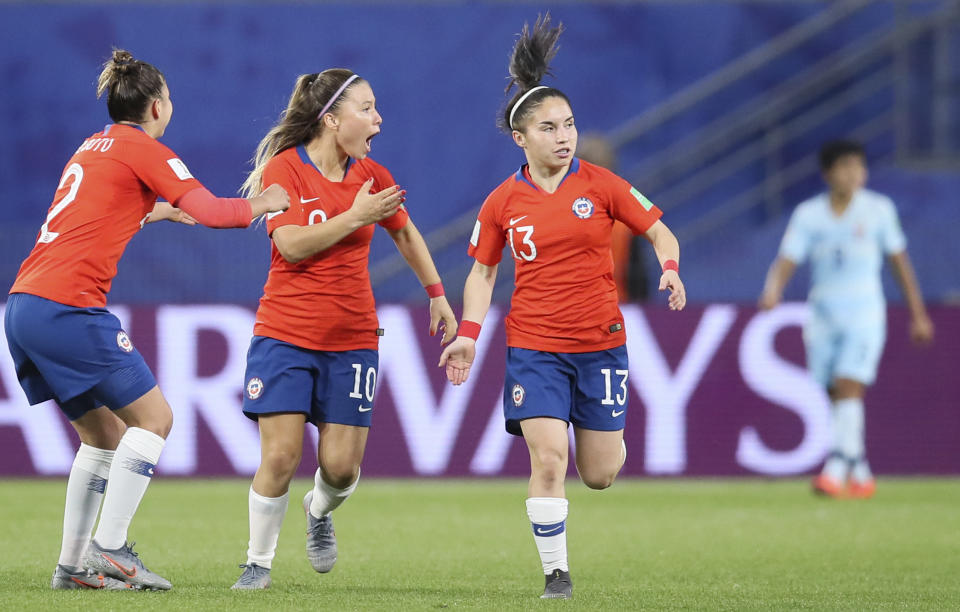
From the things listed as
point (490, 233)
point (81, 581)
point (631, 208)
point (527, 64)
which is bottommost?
point (81, 581)

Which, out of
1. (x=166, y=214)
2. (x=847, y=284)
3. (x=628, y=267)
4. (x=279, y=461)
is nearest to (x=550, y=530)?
(x=279, y=461)

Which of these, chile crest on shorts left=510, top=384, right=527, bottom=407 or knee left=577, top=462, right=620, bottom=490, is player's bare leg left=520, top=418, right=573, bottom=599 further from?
knee left=577, top=462, right=620, bottom=490

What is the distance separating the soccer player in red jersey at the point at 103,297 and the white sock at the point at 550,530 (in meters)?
1.43

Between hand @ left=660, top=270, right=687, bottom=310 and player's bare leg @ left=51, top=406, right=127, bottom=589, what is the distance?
7.37 ft

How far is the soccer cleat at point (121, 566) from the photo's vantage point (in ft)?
18.1

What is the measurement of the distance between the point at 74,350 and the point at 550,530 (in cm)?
191

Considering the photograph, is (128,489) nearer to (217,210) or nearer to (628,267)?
(217,210)

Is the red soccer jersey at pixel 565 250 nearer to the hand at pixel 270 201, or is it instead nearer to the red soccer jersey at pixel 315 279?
the red soccer jersey at pixel 315 279

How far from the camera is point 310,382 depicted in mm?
5984

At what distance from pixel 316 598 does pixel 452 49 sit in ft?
42.1

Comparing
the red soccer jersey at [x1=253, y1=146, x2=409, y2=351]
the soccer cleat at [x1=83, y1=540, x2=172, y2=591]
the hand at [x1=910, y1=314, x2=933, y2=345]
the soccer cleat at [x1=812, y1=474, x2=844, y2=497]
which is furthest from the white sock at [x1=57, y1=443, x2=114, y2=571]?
the hand at [x1=910, y1=314, x2=933, y2=345]

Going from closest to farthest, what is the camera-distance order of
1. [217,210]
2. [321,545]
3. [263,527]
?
[217,210] < [263,527] < [321,545]

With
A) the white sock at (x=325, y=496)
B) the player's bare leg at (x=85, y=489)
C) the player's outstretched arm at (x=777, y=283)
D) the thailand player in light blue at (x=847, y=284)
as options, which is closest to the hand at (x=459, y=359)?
the white sock at (x=325, y=496)

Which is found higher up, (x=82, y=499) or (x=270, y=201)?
(x=270, y=201)
